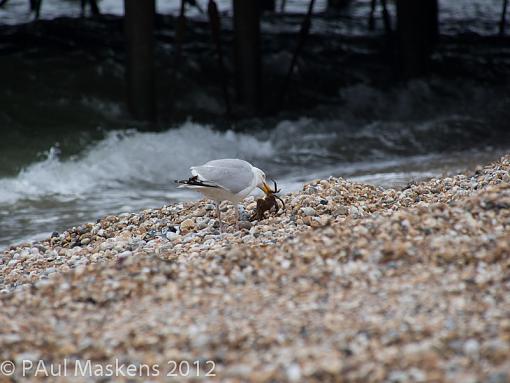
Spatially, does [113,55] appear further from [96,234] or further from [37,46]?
[96,234]

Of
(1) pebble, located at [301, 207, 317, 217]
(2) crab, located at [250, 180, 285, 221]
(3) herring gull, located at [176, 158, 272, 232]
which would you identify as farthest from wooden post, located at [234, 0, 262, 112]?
(3) herring gull, located at [176, 158, 272, 232]

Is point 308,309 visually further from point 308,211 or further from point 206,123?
point 206,123

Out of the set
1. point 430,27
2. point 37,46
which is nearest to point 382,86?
point 430,27

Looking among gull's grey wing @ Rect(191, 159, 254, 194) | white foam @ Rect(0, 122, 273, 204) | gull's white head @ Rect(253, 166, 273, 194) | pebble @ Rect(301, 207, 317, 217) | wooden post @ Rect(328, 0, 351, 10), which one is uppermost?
gull's grey wing @ Rect(191, 159, 254, 194)

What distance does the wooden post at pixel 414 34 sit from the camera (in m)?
13.8

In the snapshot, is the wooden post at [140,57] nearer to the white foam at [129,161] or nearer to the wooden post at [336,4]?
the white foam at [129,161]

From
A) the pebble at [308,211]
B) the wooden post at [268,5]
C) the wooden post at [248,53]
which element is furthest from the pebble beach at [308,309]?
the wooden post at [268,5]

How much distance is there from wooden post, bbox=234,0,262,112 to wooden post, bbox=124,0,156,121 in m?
1.37

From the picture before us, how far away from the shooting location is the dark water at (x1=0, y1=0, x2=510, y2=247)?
10055 mm

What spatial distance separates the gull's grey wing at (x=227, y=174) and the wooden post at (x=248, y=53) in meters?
6.49

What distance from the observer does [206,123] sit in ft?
42.6

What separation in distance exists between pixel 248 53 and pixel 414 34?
121 inches

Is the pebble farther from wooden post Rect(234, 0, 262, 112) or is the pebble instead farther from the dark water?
wooden post Rect(234, 0, 262, 112)

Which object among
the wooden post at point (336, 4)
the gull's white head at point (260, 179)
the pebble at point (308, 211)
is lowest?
the pebble at point (308, 211)
